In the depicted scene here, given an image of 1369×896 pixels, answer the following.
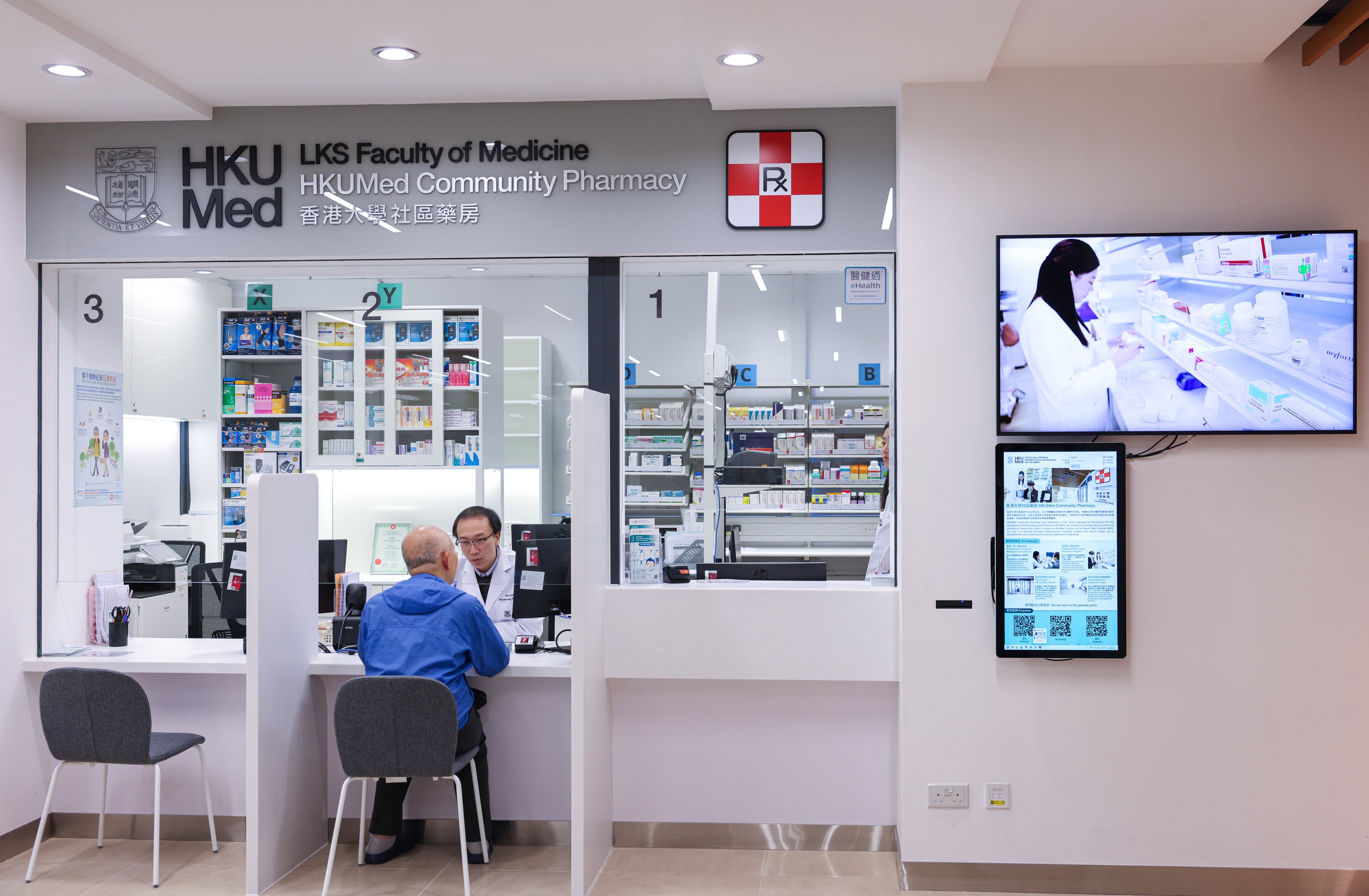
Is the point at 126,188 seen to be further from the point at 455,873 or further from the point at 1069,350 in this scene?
the point at 1069,350

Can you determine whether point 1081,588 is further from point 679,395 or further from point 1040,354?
point 679,395

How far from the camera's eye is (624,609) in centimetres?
361

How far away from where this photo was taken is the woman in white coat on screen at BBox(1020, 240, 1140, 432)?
3209mm

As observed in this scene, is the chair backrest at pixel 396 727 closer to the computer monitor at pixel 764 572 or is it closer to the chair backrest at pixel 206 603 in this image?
the computer monitor at pixel 764 572

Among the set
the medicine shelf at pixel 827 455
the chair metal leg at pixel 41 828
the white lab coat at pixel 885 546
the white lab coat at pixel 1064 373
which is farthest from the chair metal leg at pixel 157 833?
the medicine shelf at pixel 827 455

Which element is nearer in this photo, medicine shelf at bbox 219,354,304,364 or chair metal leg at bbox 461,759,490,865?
chair metal leg at bbox 461,759,490,865

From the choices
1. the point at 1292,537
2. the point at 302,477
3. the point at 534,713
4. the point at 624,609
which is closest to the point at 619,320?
the point at 624,609

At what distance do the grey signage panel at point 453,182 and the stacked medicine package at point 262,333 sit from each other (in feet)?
4.99

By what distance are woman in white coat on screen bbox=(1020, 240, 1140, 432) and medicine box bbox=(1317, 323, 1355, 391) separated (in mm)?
601

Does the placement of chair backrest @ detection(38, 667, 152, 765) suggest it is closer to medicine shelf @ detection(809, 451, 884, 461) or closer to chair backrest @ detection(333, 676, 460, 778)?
chair backrest @ detection(333, 676, 460, 778)

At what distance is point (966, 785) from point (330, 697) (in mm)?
2508

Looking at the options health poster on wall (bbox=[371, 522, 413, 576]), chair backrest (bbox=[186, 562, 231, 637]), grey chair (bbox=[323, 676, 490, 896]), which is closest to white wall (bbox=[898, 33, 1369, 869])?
grey chair (bbox=[323, 676, 490, 896])

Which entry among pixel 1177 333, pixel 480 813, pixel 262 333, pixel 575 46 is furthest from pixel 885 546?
pixel 262 333

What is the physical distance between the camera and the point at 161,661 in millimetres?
3766
